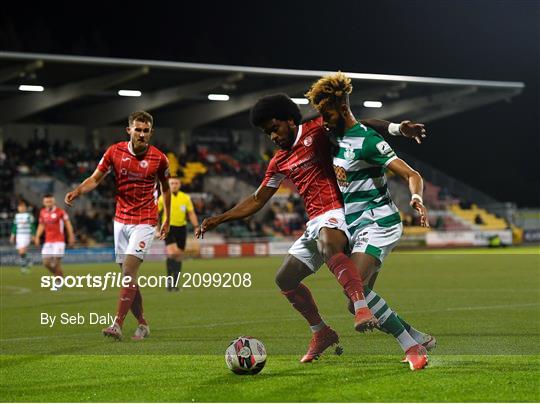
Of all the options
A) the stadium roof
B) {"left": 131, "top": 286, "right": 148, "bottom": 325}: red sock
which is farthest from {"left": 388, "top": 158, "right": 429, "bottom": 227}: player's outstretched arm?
the stadium roof

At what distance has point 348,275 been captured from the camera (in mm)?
7367

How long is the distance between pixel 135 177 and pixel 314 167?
357cm

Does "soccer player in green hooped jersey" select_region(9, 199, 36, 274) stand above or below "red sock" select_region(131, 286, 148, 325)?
above

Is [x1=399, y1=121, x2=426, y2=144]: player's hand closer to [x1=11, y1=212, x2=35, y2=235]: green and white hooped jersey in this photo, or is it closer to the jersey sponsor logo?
the jersey sponsor logo

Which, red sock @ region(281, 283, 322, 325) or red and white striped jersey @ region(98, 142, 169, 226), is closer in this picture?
red sock @ region(281, 283, 322, 325)

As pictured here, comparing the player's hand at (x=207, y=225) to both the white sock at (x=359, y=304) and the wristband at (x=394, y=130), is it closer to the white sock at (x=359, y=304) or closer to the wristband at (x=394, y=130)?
the white sock at (x=359, y=304)

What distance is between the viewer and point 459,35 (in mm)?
17875

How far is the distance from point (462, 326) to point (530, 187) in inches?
1699

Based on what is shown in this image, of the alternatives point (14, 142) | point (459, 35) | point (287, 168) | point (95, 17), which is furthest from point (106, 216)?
point (287, 168)

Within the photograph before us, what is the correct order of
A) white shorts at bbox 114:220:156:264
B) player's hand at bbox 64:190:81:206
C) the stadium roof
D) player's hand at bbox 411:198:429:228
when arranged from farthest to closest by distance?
the stadium roof, white shorts at bbox 114:220:156:264, player's hand at bbox 64:190:81:206, player's hand at bbox 411:198:429:228

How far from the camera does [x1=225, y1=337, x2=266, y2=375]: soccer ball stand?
290 inches

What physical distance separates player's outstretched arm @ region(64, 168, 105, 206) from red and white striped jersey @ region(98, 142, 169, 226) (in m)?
0.09

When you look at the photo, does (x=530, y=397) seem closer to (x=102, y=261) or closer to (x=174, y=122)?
(x=102, y=261)

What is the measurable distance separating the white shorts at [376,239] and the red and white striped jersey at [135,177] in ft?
12.3
